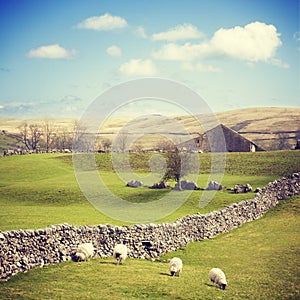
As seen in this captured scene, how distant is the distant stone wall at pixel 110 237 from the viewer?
75.2 ft

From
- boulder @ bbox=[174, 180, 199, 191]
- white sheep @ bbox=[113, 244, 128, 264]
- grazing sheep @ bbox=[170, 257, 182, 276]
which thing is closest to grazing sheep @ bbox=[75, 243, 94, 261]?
white sheep @ bbox=[113, 244, 128, 264]

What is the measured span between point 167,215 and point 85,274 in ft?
57.2

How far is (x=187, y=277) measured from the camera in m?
24.5

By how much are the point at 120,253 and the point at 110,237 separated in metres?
1.83

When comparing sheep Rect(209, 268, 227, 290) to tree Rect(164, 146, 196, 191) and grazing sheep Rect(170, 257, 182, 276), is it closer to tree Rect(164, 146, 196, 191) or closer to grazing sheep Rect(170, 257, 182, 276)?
grazing sheep Rect(170, 257, 182, 276)

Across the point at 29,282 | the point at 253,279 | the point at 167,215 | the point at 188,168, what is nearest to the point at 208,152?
the point at 188,168

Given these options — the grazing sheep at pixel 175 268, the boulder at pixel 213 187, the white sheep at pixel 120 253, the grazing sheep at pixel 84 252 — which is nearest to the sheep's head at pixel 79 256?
the grazing sheep at pixel 84 252

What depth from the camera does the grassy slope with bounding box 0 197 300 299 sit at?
68.5ft

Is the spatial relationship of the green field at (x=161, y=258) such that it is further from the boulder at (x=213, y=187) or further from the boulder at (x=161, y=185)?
the boulder at (x=161, y=185)

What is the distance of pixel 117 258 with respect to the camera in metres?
26.3

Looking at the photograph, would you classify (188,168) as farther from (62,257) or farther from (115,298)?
(115,298)

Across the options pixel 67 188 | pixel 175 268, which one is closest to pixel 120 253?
pixel 175 268

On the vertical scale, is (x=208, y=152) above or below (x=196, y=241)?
above

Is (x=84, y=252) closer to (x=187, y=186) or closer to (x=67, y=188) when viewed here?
(x=67, y=188)
